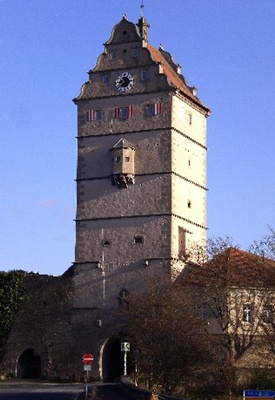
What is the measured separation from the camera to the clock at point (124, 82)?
64438mm

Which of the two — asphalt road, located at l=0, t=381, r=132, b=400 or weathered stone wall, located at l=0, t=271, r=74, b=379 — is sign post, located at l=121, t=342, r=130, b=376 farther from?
weathered stone wall, located at l=0, t=271, r=74, b=379

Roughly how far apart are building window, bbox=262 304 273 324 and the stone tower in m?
7.15

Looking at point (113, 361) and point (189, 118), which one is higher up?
point (189, 118)

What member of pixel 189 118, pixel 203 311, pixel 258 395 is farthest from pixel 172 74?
pixel 258 395

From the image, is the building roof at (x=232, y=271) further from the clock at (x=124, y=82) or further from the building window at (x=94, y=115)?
the clock at (x=124, y=82)

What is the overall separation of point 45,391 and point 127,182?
49.5 feet

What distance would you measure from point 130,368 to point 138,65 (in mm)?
17765

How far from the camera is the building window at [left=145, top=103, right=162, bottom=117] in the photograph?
63688mm

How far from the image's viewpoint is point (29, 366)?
66.6 metres

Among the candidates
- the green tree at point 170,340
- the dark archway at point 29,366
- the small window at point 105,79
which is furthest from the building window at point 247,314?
the small window at point 105,79

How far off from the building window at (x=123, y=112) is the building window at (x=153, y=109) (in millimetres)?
1030

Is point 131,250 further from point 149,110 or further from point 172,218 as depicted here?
point 149,110

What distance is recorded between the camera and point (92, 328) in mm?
63344

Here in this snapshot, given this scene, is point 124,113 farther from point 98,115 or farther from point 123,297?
point 123,297
